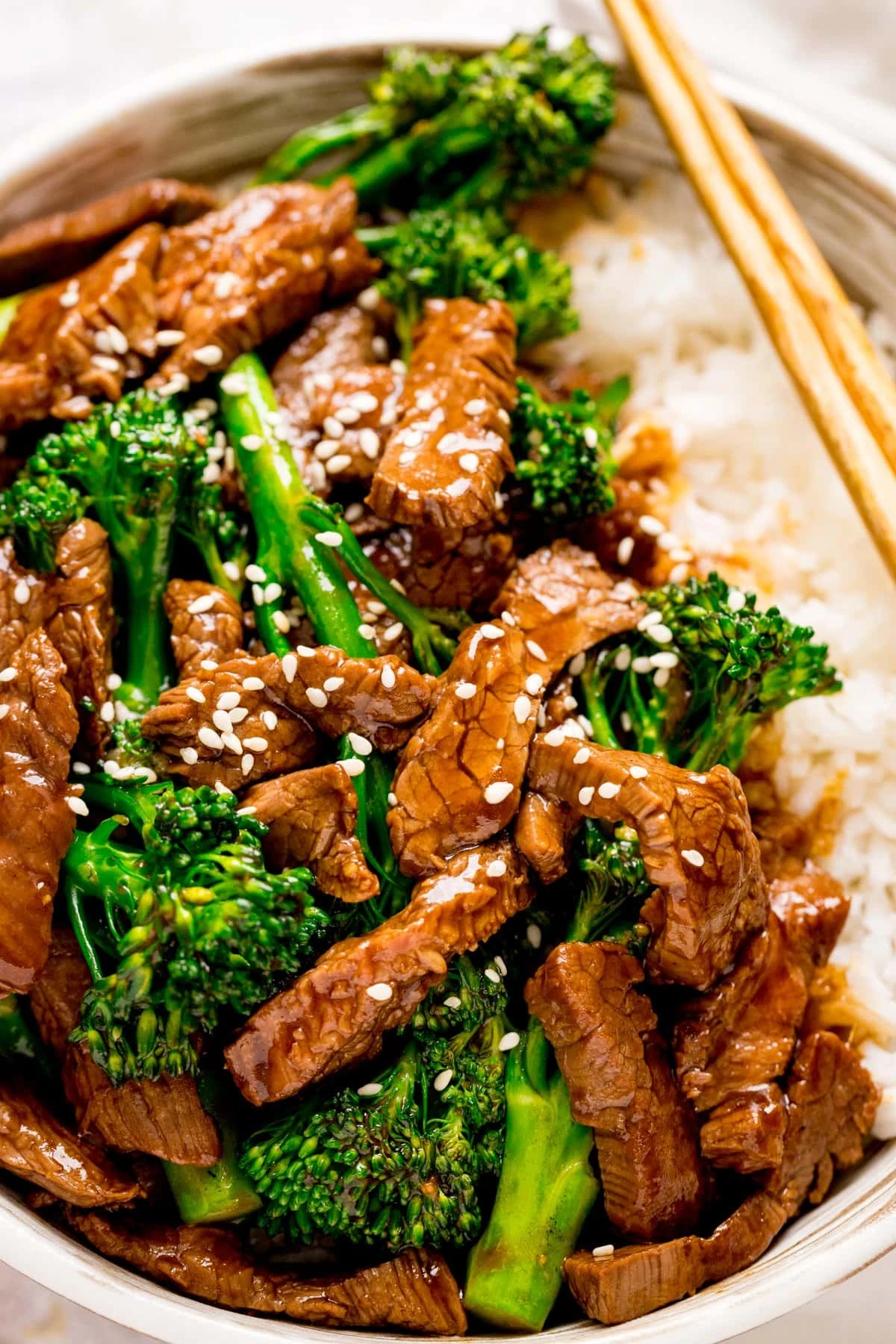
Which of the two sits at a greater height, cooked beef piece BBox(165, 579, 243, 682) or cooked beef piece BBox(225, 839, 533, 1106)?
cooked beef piece BBox(165, 579, 243, 682)

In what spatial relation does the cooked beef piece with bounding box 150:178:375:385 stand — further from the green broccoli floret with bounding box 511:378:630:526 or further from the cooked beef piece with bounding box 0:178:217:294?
the green broccoli floret with bounding box 511:378:630:526

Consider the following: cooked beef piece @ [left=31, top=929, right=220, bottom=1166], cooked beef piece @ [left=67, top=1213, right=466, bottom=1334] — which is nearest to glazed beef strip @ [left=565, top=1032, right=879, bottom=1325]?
cooked beef piece @ [left=67, top=1213, right=466, bottom=1334]

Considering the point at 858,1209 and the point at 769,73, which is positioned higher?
the point at 769,73

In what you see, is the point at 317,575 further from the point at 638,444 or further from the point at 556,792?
the point at 638,444

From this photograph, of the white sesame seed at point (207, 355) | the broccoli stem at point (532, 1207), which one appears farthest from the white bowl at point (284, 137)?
the white sesame seed at point (207, 355)

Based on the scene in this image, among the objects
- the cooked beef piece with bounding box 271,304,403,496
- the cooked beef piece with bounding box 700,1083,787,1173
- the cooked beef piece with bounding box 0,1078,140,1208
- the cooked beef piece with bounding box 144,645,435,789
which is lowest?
the cooked beef piece with bounding box 700,1083,787,1173


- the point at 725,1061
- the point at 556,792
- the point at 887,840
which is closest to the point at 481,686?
the point at 556,792
